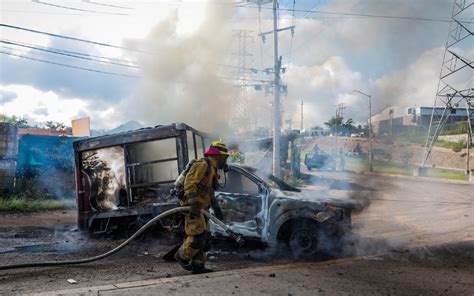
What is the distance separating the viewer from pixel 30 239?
816 cm

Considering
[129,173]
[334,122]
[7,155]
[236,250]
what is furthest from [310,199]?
[334,122]

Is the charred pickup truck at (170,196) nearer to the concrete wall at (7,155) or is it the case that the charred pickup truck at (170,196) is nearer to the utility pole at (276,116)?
the concrete wall at (7,155)

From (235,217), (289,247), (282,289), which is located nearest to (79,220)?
(235,217)

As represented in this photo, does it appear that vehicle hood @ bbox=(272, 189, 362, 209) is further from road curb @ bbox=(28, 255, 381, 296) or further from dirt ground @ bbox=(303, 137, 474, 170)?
dirt ground @ bbox=(303, 137, 474, 170)

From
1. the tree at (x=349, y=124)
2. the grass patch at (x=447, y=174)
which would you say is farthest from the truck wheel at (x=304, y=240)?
the grass patch at (x=447, y=174)

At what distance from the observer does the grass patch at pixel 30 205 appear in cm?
1201

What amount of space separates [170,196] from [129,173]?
95cm

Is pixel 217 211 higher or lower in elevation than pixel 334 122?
lower

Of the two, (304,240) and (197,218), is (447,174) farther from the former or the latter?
(197,218)

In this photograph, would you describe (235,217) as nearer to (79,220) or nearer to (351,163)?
(79,220)

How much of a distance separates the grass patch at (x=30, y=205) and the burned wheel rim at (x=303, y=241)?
29.2 ft

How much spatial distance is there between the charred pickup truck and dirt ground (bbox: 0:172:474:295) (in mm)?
405

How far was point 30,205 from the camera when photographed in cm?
1235

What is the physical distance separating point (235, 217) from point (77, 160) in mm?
3547
